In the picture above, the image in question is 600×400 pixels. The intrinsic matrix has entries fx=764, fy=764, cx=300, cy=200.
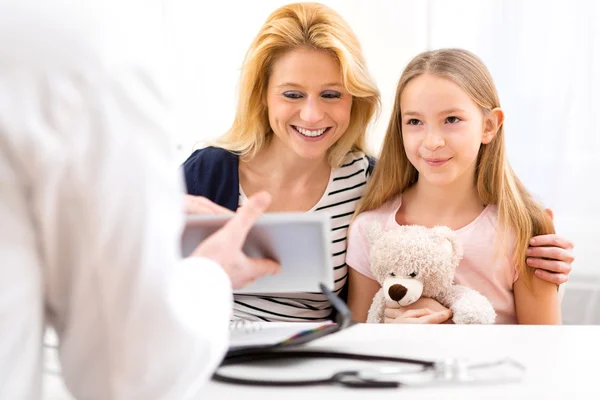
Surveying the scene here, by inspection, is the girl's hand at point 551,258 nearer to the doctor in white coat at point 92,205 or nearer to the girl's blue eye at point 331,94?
the girl's blue eye at point 331,94

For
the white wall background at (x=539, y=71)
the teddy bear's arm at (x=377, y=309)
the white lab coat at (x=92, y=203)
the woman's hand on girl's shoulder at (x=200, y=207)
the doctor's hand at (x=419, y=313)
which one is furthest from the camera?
the white wall background at (x=539, y=71)

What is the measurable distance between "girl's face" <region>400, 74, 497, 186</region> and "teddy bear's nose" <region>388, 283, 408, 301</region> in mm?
255

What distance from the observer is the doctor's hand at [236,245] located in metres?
0.78

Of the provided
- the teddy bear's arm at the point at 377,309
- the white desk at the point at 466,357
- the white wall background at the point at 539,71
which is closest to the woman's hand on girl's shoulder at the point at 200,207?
the white desk at the point at 466,357

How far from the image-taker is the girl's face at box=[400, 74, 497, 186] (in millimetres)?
1576

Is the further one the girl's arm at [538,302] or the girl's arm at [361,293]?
the girl's arm at [361,293]

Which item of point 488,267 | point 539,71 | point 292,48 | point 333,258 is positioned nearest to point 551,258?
point 488,267

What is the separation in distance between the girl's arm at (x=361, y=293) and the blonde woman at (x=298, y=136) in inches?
1.6

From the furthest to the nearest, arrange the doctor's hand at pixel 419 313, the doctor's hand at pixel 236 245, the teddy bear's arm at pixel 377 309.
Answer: the teddy bear's arm at pixel 377 309 < the doctor's hand at pixel 419 313 < the doctor's hand at pixel 236 245

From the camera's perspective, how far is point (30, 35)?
51 cm

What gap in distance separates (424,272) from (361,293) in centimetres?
22

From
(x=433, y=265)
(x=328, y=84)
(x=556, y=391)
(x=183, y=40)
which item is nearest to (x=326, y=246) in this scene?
(x=556, y=391)

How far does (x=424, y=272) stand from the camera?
1.50 metres

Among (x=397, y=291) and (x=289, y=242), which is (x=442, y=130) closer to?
(x=397, y=291)
